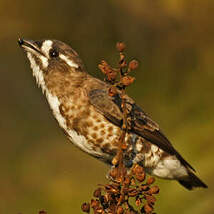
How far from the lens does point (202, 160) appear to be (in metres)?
6.98

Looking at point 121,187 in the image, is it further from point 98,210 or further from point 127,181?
point 98,210

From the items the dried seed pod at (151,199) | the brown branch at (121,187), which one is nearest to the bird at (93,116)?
the brown branch at (121,187)

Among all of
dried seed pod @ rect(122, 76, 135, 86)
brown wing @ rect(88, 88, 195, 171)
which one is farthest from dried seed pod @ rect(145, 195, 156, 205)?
brown wing @ rect(88, 88, 195, 171)

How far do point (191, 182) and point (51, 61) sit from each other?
2299 millimetres

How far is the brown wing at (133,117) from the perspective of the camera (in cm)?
675

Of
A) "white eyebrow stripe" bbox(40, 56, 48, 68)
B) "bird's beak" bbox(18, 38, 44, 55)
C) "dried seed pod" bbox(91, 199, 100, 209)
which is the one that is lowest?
"dried seed pod" bbox(91, 199, 100, 209)

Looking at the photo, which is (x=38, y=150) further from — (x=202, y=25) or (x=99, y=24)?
→ (x=202, y=25)

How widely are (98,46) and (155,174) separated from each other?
2.51 m

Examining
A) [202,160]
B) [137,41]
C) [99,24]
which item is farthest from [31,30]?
[202,160]

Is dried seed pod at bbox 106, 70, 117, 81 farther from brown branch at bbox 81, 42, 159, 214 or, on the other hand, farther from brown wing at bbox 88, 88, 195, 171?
brown wing at bbox 88, 88, 195, 171

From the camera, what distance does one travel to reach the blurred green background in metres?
7.37

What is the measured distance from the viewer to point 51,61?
7.23 m

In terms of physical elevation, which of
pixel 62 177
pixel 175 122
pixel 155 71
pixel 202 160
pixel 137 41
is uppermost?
pixel 137 41

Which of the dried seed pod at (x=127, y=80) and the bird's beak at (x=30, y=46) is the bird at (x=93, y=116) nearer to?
the bird's beak at (x=30, y=46)
